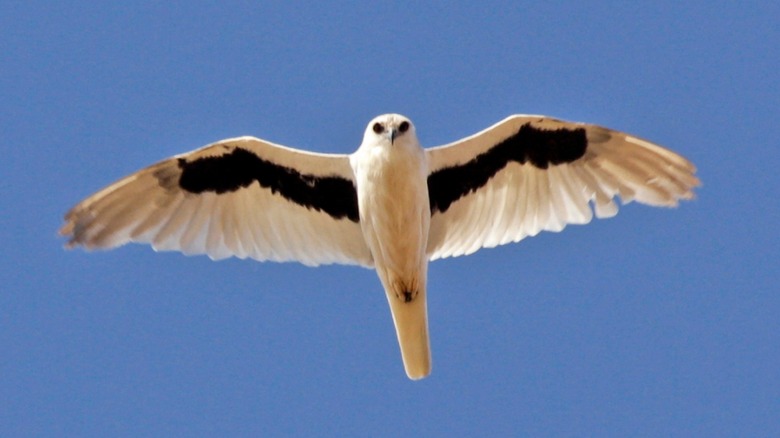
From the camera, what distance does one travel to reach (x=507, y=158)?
15.6 metres

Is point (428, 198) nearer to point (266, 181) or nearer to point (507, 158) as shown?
point (507, 158)

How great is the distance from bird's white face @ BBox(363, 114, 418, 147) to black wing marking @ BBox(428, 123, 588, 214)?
3.18ft

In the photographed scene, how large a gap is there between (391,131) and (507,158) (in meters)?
1.80

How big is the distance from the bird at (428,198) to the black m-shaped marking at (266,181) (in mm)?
12

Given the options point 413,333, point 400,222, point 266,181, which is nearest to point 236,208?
point 266,181

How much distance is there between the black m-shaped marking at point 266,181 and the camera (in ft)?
50.2

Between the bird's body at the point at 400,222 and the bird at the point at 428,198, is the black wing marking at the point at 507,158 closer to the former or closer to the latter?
the bird at the point at 428,198

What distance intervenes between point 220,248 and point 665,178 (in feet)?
14.8

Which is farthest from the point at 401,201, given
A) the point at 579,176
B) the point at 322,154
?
the point at 579,176

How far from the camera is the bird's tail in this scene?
50.0 feet

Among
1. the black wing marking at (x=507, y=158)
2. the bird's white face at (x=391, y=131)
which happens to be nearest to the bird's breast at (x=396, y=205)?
the bird's white face at (x=391, y=131)

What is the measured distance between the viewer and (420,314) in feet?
50.1

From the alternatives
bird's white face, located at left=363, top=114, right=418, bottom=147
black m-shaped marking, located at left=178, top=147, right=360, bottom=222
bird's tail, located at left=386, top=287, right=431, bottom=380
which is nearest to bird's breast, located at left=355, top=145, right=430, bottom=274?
bird's white face, located at left=363, top=114, right=418, bottom=147

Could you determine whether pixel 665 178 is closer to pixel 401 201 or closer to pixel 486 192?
pixel 486 192
